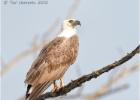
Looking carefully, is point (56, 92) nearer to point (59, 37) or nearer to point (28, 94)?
point (28, 94)

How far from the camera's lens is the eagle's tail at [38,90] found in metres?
6.03

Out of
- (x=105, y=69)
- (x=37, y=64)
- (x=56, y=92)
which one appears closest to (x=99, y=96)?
(x=105, y=69)

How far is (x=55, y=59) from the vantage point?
8555 mm

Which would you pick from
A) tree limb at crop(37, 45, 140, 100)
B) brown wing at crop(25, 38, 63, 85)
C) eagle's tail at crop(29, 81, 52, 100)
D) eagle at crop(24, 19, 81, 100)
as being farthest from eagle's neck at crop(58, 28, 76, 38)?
tree limb at crop(37, 45, 140, 100)

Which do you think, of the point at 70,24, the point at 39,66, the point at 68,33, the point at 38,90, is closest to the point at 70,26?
the point at 70,24

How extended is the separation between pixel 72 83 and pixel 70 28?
13.5ft

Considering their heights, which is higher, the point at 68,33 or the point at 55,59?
the point at 68,33

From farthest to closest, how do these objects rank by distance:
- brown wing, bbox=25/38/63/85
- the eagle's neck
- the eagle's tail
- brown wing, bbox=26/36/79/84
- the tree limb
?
the eagle's neck → brown wing, bbox=26/36/79/84 → brown wing, bbox=25/38/63/85 → the eagle's tail → the tree limb

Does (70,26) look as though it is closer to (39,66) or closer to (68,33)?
(68,33)

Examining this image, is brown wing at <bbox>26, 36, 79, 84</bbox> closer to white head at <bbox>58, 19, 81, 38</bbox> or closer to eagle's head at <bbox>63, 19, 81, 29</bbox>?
white head at <bbox>58, 19, 81, 38</bbox>

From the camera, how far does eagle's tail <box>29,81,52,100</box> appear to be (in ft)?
19.8

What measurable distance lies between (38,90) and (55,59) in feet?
7.07

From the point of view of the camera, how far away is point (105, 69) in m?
5.03

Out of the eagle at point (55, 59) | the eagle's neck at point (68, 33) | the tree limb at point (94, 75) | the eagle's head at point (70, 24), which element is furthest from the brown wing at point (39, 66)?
the tree limb at point (94, 75)
